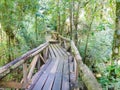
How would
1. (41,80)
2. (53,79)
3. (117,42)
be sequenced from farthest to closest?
(53,79) → (41,80) → (117,42)

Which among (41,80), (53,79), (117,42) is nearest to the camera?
(117,42)

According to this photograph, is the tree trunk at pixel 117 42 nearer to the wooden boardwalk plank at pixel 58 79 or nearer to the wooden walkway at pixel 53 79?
the wooden walkway at pixel 53 79

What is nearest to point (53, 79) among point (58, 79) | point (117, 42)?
point (58, 79)

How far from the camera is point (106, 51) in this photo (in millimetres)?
10008

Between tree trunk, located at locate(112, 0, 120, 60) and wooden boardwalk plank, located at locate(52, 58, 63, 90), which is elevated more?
tree trunk, located at locate(112, 0, 120, 60)

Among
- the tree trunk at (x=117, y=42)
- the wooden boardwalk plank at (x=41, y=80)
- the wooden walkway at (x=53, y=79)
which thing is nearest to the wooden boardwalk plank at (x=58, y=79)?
the wooden walkway at (x=53, y=79)

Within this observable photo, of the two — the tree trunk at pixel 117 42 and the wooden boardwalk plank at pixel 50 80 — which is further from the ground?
the tree trunk at pixel 117 42

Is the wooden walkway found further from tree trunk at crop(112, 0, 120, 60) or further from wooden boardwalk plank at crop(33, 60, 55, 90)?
tree trunk at crop(112, 0, 120, 60)

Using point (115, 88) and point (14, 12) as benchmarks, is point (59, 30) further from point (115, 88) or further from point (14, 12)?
point (115, 88)

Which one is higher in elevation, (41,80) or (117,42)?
(117,42)

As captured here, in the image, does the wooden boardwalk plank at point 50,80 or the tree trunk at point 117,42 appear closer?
the tree trunk at point 117,42

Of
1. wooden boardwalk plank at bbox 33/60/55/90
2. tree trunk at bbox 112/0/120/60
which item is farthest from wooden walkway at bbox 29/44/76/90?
tree trunk at bbox 112/0/120/60

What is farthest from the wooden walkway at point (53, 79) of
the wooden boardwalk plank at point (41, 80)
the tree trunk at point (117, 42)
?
the tree trunk at point (117, 42)

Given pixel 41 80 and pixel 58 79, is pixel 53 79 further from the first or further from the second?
pixel 41 80
